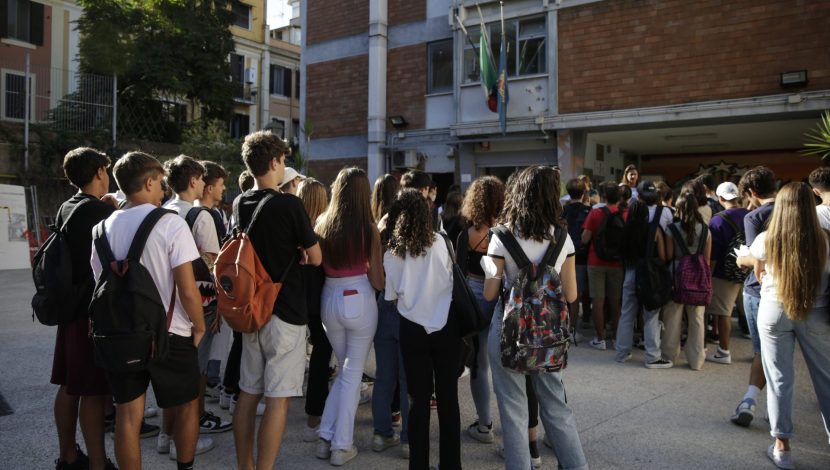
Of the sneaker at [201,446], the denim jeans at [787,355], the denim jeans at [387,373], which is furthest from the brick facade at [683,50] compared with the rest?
the sneaker at [201,446]

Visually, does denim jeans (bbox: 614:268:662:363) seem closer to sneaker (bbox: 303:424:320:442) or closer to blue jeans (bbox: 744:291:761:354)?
blue jeans (bbox: 744:291:761:354)

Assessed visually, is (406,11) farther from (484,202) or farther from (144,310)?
(144,310)

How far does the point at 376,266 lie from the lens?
12.8 ft

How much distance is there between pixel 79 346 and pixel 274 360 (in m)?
1.16

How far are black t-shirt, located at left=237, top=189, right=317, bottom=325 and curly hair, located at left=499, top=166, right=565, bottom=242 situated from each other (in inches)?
47.8

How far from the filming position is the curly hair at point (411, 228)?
358cm

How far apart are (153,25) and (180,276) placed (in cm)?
2376

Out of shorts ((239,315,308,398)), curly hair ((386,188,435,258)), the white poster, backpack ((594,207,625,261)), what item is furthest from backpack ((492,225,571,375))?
the white poster

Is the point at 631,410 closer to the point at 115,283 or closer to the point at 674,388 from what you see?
the point at 674,388

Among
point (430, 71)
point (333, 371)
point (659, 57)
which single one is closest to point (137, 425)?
point (333, 371)

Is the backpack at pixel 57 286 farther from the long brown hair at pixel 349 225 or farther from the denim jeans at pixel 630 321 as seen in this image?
the denim jeans at pixel 630 321

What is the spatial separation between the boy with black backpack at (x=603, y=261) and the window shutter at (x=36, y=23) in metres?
26.3

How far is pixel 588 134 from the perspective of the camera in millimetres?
14461

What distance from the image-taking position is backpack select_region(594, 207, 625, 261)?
6.78 meters
